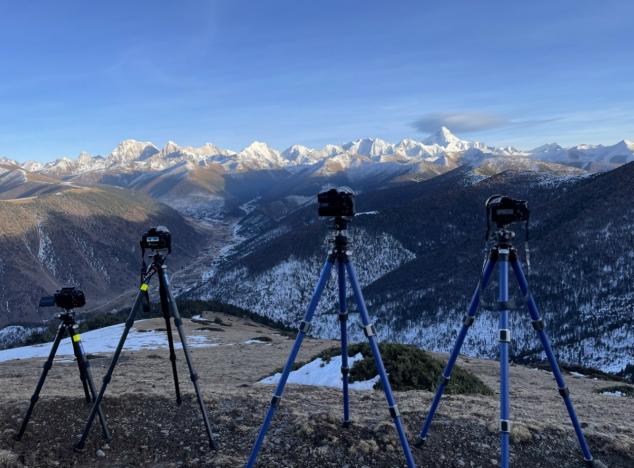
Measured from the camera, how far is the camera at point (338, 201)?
6160 millimetres

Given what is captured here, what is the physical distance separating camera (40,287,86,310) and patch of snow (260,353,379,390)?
291 inches

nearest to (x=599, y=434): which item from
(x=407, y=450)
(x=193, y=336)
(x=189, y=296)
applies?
(x=407, y=450)

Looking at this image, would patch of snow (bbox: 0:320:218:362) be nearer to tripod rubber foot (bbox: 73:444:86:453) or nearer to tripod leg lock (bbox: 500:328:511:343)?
tripod rubber foot (bbox: 73:444:86:453)

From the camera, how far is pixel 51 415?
8328 mm

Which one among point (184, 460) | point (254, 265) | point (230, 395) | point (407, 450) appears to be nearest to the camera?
point (407, 450)

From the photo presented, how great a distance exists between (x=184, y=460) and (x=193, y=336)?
111ft

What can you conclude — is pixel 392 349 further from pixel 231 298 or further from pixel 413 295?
pixel 231 298

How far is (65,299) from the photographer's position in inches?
299

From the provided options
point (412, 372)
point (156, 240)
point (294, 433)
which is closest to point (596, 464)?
point (294, 433)

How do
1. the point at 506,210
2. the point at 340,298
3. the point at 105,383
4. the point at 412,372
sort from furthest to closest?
the point at 412,372 < the point at 105,383 < the point at 340,298 < the point at 506,210

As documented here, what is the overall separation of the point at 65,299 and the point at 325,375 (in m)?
8.64

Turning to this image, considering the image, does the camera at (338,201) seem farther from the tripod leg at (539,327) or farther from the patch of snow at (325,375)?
the patch of snow at (325,375)

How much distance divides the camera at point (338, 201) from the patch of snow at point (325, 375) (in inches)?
295

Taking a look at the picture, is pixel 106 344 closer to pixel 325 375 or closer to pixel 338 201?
pixel 325 375
